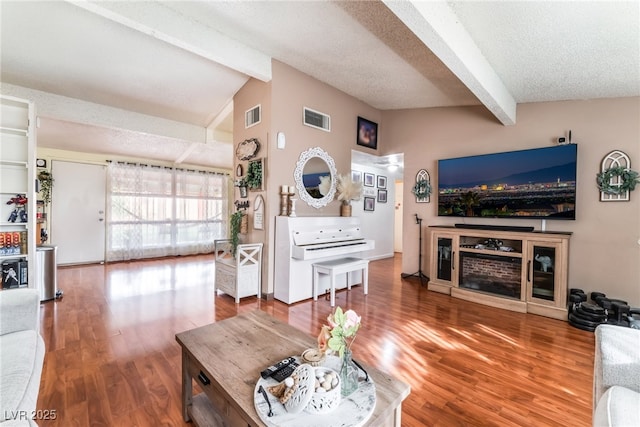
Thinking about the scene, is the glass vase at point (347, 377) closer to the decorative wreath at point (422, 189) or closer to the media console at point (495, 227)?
the media console at point (495, 227)

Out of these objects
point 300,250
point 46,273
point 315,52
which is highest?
point 315,52

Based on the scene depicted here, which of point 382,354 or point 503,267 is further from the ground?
point 503,267

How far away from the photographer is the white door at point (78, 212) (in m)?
5.21

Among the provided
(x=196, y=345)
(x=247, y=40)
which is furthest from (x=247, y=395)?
(x=247, y=40)

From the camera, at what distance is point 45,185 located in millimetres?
4977

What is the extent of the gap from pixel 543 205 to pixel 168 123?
563 centimetres

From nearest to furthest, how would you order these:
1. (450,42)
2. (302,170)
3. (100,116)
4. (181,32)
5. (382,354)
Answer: (450,42) < (382,354) < (181,32) < (302,170) < (100,116)

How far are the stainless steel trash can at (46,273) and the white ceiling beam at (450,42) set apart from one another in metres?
4.44

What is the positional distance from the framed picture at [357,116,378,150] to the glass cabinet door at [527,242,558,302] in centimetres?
272

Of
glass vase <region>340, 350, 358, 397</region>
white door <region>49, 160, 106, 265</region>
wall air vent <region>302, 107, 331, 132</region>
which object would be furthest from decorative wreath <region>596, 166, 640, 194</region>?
white door <region>49, 160, 106, 265</region>

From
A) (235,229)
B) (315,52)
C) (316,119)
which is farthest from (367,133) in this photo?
(235,229)

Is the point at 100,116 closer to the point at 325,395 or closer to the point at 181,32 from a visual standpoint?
the point at 181,32

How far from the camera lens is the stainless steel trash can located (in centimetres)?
327

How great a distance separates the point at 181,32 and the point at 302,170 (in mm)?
1923
